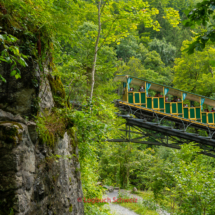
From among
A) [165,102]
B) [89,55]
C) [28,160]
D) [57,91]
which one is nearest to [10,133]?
[28,160]

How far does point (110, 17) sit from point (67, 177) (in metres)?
5.11

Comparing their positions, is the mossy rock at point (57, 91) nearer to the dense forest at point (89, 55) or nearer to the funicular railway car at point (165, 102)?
the dense forest at point (89, 55)

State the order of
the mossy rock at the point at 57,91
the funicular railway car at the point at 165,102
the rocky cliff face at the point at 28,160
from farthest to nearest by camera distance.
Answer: the funicular railway car at the point at 165,102 → the mossy rock at the point at 57,91 → the rocky cliff face at the point at 28,160

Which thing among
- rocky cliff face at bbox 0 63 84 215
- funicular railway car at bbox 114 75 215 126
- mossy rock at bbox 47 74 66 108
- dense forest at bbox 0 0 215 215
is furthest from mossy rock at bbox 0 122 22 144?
funicular railway car at bbox 114 75 215 126

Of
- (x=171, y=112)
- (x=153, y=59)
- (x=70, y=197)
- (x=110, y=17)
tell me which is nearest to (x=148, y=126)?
(x=171, y=112)

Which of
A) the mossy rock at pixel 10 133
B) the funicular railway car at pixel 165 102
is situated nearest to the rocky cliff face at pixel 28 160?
the mossy rock at pixel 10 133

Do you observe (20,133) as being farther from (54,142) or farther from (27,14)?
(27,14)

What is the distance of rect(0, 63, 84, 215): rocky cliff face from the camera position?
2307 mm

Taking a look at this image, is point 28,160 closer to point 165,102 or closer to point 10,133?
point 10,133

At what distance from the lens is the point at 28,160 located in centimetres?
260

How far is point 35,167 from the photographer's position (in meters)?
2.76

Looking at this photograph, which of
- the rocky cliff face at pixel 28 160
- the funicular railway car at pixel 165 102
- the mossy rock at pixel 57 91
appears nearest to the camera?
the rocky cliff face at pixel 28 160

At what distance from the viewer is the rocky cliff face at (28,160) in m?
2.31

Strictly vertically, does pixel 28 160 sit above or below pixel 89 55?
below
